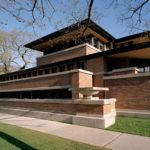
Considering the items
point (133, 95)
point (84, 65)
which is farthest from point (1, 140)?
point (84, 65)

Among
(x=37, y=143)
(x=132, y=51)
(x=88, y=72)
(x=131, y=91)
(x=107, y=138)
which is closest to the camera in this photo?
(x=37, y=143)

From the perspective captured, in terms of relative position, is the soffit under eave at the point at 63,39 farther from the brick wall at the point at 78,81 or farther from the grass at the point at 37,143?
the grass at the point at 37,143

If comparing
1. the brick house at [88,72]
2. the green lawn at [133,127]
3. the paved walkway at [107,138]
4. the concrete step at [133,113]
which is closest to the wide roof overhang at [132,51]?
the brick house at [88,72]

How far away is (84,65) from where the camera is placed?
1889 centimetres

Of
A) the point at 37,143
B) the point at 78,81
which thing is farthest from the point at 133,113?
the point at 37,143

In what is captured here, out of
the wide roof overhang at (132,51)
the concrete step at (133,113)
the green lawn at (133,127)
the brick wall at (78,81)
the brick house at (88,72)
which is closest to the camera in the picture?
the green lawn at (133,127)

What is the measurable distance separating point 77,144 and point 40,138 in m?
1.95

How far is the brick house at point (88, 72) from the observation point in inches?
562

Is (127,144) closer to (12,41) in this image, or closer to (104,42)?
(104,42)

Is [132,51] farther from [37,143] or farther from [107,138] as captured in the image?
[37,143]

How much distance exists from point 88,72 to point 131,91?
3872 millimetres

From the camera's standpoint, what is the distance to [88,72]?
16719 millimetres

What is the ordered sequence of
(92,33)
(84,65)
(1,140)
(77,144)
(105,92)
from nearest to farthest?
(77,144) < (1,140) < (105,92) < (84,65) < (92,33)

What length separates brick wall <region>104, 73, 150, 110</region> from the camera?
13.9 metres
